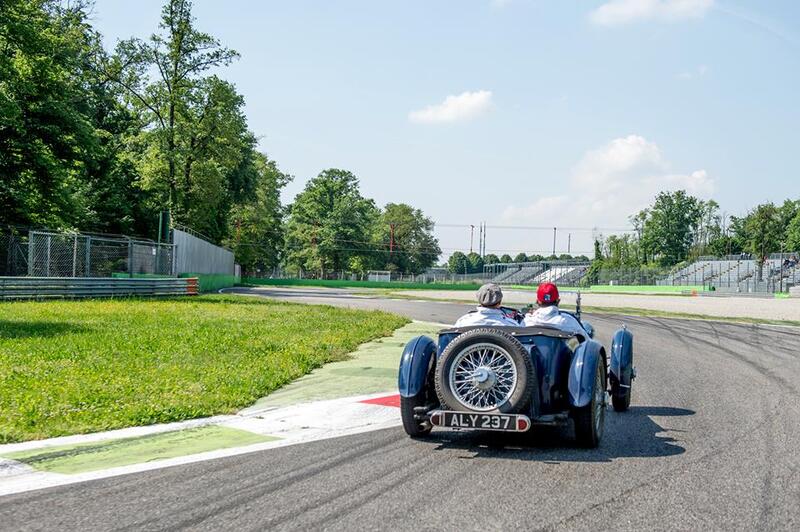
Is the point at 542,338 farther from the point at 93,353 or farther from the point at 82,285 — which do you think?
the point at 82,285

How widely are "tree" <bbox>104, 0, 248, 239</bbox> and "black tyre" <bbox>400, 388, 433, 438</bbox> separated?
4038 cm

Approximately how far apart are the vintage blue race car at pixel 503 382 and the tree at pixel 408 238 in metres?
114

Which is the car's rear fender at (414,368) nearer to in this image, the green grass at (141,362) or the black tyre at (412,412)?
the black tyre at (412,412)

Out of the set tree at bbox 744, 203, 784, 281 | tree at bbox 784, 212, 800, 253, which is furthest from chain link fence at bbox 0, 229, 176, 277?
tree at bbox 744, 203, 784, 281

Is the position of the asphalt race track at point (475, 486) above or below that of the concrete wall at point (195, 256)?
below

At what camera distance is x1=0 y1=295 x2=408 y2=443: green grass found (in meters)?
6.87

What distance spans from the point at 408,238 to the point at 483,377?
410 ft

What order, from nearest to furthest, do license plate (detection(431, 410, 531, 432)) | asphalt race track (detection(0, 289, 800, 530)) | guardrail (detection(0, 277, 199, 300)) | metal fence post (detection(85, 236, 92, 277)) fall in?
asphalt race track (detection(0, 289, 800, 530))
license plate (detection(431, 410, 531, 432))
guardrail (detection(0, 277, 199, 300))
metal fence post (detection(85, 236, 92, 277))

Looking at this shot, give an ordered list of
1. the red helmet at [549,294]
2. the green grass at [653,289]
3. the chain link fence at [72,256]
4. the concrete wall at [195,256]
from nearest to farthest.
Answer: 1. the red helmet at [549,294]
2. the chain link fence at [72,256]
3. the concrete wall at [195,256]
4. the green grass at [653,289]

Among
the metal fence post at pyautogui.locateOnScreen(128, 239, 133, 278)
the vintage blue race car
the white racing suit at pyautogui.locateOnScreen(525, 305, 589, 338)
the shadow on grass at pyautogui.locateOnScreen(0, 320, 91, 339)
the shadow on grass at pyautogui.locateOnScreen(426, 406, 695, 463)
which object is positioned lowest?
the shadow on grass at pyautogui.locateOnScreen(426, 406, 695, 463)

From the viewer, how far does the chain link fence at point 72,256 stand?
81.0 feet

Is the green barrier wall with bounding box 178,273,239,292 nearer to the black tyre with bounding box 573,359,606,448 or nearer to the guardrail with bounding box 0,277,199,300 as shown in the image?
the guardrail with bounding box 0,277,199,300

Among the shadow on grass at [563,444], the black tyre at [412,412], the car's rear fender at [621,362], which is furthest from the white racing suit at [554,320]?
the black tyre at [412,412]

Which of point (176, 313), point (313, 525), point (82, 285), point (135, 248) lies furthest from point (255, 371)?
point (135, 248)
